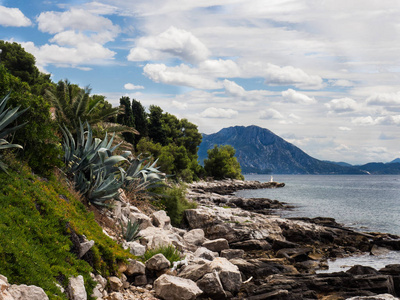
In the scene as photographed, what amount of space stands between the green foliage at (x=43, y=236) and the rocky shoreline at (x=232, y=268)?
39 cm

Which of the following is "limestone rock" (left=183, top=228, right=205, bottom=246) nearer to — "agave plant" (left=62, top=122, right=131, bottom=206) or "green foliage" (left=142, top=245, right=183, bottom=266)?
"agave plant" (left=62, top=122, right=131, bottom=206)

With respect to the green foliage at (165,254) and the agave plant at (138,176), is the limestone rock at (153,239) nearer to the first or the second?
the green foliage at (165,254)

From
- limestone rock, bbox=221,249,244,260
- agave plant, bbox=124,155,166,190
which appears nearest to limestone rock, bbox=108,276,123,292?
limestone rock, bbox=221,249,244,260

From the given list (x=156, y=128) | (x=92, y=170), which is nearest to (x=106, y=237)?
(x=92, y=170)

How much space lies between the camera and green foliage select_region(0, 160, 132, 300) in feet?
21.9

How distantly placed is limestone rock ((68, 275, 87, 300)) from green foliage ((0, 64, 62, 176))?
4721mm

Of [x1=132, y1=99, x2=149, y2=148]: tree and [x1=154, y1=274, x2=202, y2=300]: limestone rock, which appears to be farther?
[x1=132, y1=99, x2=149, y2=148]: tree

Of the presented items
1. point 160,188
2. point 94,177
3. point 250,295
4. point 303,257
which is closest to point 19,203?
point 94,177

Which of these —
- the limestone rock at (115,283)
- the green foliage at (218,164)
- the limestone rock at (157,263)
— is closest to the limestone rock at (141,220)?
the limestone rock at (157,263)

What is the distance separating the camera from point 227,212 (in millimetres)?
23922

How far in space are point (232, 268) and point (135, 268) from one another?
3.00 meters

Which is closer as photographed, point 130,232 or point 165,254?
point 165,254

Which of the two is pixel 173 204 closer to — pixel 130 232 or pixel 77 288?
pixel 130 232

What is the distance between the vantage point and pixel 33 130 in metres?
11.3
